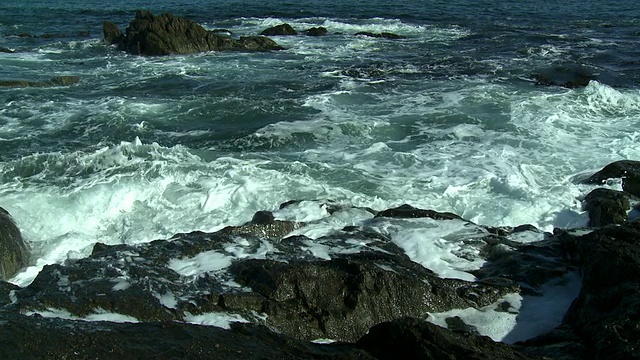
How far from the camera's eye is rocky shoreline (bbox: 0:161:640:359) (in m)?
4.23

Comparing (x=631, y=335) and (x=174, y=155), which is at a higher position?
(x=631, y=335)

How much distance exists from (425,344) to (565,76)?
18233 mm

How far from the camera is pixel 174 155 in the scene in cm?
1275

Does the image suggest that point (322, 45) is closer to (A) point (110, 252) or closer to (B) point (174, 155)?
(B) point (174, 155)

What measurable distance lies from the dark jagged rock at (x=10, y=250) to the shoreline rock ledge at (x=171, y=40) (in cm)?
1789

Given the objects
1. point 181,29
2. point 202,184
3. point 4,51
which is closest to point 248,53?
point 181,29

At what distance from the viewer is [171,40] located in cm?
2550

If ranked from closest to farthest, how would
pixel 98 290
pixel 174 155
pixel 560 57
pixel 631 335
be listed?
1. pixel 631 335
2. pixel 98 290
3. pixel 174 155
4. pixel 560 57

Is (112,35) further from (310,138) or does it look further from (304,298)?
(304,298)

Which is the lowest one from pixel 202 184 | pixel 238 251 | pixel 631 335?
pixel 202 184

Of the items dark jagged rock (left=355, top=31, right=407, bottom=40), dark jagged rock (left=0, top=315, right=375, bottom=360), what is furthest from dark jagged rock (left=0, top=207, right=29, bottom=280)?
dark jagged rock (left=355, top=31, right=407, bottom=40)

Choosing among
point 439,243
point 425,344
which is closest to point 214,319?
point 425,344

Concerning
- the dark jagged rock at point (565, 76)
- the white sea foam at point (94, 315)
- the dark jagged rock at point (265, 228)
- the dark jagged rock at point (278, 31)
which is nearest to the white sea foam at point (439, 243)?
the dark jagged rock at point (265, 228)

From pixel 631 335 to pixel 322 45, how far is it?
80.1 ft
